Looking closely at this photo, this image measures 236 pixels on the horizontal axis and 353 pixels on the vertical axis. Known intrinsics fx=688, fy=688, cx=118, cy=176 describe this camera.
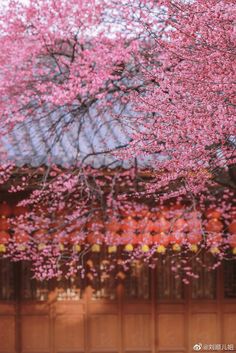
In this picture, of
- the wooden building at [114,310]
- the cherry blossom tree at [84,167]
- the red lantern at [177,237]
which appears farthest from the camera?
the wooden building at [114,310]

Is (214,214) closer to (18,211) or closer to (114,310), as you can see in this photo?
(114,310)

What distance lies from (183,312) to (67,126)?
381 cm

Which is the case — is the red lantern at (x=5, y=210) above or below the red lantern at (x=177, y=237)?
above

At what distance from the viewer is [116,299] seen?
39.1 ft

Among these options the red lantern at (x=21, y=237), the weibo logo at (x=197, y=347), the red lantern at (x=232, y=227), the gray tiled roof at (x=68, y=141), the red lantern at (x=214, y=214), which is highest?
the gray tiled roof at (x=68, y=141)

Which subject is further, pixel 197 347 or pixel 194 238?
pixel 197 347

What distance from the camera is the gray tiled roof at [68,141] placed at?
1037 cm

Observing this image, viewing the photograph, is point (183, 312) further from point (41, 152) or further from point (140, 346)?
point (41, 152)

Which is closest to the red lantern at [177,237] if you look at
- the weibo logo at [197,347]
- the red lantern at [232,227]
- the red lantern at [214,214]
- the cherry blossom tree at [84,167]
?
the cherry blossom tree at [84,167]

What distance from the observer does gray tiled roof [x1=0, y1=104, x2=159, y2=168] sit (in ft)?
Answer: 34.0

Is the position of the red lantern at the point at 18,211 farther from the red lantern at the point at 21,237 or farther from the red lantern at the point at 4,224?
the red lantern at the point at 21,237

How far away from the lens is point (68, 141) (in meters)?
11.3

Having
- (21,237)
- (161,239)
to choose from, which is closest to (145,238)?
(161,239)

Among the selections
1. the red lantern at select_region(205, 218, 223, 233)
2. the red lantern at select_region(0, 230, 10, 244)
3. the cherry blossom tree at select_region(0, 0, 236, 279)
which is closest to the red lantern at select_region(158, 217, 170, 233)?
the cherry blossom tree at select_region(0, 0, 236, 279)
